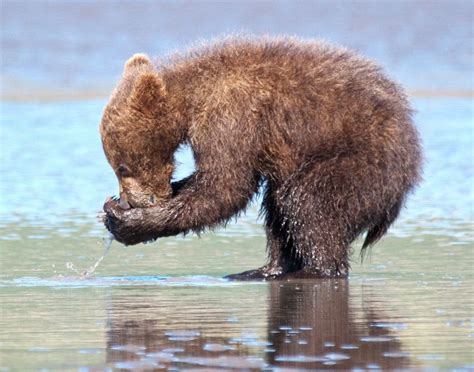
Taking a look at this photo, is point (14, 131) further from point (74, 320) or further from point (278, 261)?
point (74, 320)

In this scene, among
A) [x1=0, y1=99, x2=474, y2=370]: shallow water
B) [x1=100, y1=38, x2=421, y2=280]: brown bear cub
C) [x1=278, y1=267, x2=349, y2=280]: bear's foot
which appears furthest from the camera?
[x1=278, y1=267, x2=349, y2=280]: bear's foot

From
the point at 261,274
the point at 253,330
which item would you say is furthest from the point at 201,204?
the point at 253,330

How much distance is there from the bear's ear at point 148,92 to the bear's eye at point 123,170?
1.34 feet

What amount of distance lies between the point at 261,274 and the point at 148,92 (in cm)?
138

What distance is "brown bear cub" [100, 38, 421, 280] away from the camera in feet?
27.3

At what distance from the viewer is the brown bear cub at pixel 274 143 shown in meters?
8.33

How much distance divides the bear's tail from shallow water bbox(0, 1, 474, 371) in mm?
207

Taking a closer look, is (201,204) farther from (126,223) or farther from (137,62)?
(137,62)

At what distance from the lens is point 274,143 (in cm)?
841

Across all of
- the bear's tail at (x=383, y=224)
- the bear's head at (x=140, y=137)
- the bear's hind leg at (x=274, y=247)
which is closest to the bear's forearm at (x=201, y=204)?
the bear's head at (x=140, y=137)

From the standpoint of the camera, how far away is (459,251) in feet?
31.1

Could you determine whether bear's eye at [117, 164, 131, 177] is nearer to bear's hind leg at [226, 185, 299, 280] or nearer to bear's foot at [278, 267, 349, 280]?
bear's hind leg at [226, 185, 299, 280]

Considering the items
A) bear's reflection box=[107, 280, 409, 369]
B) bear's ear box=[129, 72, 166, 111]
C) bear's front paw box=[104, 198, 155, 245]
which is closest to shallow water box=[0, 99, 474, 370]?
bear's reflection box=[107, 280, 409, 369]

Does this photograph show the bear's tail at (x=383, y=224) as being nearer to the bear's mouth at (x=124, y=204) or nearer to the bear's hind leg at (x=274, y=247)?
the bear's hind leg at (x=274, y=247)
